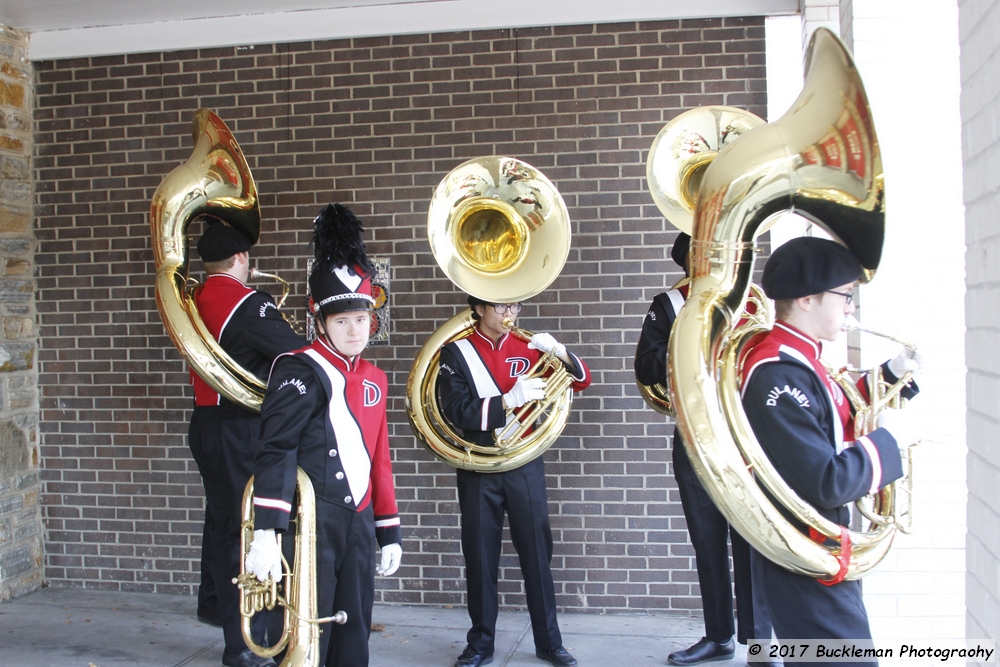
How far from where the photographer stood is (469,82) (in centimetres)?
512

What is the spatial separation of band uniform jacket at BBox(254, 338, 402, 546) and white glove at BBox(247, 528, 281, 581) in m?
0.04

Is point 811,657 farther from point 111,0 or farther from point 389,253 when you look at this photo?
point 111,0

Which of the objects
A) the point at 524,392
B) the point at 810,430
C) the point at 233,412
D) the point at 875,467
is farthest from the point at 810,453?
the point at 233,412

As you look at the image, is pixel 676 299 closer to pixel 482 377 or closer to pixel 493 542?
pixel 482 377

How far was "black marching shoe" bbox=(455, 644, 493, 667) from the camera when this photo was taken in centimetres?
413

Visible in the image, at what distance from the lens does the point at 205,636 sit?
15.4 ft

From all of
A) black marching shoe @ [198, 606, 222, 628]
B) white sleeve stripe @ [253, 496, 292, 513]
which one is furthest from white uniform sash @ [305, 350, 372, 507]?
black marching shoe @ [198, 606, 222, 628]

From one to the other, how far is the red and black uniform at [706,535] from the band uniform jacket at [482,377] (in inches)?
14.0

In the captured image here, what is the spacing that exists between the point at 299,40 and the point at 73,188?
1.78 m

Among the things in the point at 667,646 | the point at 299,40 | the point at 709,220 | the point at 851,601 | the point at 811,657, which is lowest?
the point at 667,646

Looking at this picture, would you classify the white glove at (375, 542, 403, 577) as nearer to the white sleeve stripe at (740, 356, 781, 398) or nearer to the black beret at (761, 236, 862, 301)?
the white sleeve stripe at (740, 356, 781, 398)

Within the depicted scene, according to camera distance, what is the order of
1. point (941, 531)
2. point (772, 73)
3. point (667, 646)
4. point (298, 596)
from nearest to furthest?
1. point (298, 596)
2. point (941, 531)
3. point (667, 646)
4. point (772, 73)

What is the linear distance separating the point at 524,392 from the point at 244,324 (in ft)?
4.50

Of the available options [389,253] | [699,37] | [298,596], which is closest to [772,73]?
[699,37]
